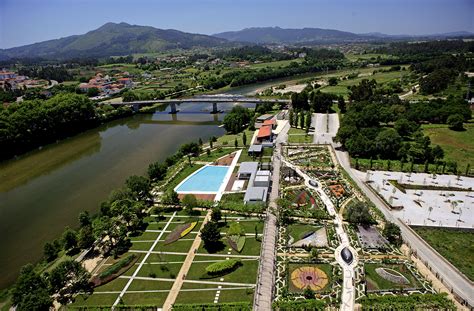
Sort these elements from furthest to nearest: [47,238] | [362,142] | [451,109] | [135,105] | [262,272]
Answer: [135,105]
[451,109]
[362,142]
[47,238]
[262,272]

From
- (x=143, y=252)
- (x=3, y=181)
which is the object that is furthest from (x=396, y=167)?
(x=3, y=181)

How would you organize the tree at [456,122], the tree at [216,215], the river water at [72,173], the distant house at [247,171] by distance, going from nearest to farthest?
1. the tree at [216,215]
2. the river water at [72,173]
3. the distant house at [247,171]
4. the tree at [456,122]

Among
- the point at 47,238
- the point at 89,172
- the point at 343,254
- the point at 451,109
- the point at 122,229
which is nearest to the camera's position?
the point at 343,254

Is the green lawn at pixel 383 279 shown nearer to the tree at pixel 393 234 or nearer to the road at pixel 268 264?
the tree at pixel 393 234

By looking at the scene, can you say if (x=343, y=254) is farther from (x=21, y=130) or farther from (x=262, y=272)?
(x=21, y=130)

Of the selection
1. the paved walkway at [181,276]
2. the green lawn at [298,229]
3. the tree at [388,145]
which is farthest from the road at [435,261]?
the paved walkway at [181,276]

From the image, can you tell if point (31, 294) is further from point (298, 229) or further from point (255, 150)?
point (255, 150)
